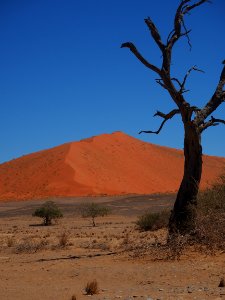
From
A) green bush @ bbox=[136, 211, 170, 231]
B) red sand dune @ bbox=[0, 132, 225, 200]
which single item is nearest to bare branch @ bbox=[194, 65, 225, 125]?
green bush @ bbox=[136, 211, 170, 231]

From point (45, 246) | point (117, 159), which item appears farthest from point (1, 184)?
point (45, 246)

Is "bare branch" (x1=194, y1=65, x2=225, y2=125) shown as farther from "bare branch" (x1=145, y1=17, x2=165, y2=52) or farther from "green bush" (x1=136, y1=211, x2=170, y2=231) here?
"green bush" (x1=136, y1=211, x2=170, y2=231)

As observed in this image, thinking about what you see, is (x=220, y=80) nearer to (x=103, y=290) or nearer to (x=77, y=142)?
(x=103, y=290)

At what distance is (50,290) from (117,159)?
8198 centimetres

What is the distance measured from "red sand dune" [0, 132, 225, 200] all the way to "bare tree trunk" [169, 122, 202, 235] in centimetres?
5225

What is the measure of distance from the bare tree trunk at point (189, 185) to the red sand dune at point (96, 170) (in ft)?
171

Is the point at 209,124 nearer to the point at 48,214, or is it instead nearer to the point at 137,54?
the point at 137,54

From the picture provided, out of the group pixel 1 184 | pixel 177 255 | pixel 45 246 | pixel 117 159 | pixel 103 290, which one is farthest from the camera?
→ pixel 117 159

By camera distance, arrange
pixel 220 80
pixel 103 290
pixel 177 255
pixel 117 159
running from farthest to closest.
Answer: pixel 117 159, pixel 220 80, pixel 177 255, pixel 103 290

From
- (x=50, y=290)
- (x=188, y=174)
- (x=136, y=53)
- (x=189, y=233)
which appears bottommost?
(x=50, y=290)

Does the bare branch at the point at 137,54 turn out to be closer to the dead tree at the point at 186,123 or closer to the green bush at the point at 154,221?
the dead tree at the point at 186,123

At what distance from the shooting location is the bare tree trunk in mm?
12375

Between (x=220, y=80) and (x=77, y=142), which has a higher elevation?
(x=77, y=142)

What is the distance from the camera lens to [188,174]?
41.2 feet
